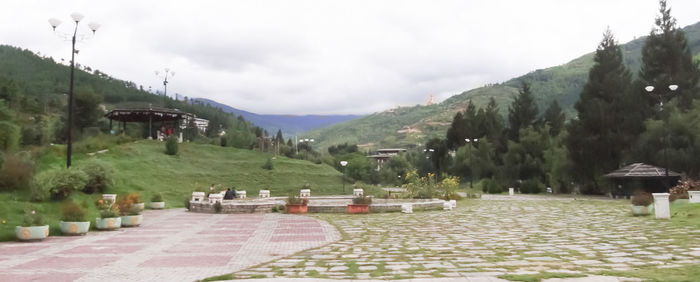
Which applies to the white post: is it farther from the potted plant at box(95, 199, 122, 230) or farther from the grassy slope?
the grassy slope

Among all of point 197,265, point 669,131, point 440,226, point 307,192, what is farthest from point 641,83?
point 197,265

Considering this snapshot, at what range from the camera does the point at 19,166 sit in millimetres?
13797

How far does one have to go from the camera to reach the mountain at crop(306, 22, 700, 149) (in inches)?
4675

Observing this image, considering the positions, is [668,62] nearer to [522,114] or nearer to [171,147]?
[522,114]

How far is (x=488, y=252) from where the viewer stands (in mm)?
7840

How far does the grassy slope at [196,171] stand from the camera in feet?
89.6

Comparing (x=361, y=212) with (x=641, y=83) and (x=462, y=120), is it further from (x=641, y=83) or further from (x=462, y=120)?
(x=462, y=120)

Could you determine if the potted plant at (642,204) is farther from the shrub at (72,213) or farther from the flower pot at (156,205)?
the flower pot at (156,205)

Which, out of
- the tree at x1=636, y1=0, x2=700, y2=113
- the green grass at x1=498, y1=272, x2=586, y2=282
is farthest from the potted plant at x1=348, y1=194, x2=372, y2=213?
the tree at x1=636, y1=0, x2=700, y2=113

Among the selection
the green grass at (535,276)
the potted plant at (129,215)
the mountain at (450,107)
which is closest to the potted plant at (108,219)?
the potted plant at (129,215)

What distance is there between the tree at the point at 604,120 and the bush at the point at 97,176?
1167 inches

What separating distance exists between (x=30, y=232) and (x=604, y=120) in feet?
109

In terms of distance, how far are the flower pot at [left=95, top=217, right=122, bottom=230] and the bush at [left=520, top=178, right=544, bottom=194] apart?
36.6 metres

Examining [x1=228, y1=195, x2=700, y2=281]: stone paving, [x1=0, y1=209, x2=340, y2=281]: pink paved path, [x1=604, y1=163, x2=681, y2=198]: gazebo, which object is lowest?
[x1=0, y1=209, x2=340, y2=281]: pink paved path
